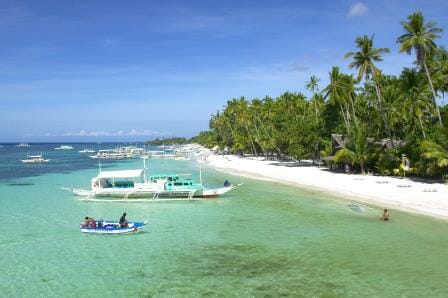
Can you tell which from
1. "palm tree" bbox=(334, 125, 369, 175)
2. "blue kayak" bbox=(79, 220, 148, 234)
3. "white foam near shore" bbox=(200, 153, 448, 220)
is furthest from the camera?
"palm tree" bbox=(334, 125, 369, 175)

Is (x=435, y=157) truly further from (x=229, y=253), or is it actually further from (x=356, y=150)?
(x=229, y=253)

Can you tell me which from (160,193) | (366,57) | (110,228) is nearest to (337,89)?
(366,57)

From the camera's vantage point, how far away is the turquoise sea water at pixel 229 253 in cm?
1638

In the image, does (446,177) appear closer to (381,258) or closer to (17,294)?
(381,258)

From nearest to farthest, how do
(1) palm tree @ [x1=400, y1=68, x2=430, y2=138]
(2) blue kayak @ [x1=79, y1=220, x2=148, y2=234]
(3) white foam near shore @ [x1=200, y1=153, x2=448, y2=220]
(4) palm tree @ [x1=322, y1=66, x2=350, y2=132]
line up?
(2) blue kayak @ [x1=79, y1=220, x2=148, y2=234], (3) white foam near shore @ [x1=200, y1=153, x2=448, y2=220], (1) palm tree @ [x1=400, y1=68, x2=430, y2=138], (4) palm tree @ [x1=322, y1=66, x2=350, y2=132]

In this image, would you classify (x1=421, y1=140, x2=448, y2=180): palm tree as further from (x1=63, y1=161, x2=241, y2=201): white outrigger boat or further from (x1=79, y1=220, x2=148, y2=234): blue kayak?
(x1=79, y1=220, x2=148, y2=234): blue kayak

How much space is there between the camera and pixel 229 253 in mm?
20781

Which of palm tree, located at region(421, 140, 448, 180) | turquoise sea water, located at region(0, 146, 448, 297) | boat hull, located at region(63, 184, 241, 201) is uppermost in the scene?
palm tree, located at region(421, 140, 448, 180)

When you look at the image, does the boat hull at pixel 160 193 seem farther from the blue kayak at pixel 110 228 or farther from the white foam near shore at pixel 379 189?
the blue kayak at pixel 110 228

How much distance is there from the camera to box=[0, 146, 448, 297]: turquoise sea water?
16375mm

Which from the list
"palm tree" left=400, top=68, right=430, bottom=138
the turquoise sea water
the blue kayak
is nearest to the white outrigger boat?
the turquoise sea water

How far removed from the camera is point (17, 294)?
1598 centimetres

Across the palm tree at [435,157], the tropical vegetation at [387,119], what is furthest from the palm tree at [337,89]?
the palm tree at [435,157]

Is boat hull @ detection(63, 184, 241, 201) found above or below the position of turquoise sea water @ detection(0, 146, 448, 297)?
above
